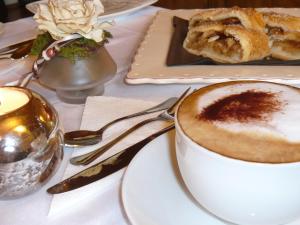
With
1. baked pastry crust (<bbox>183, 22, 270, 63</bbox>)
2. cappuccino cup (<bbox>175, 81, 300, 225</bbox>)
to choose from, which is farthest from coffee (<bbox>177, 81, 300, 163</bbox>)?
baked pastry crust (<bbox>183, 22, 270, 63</bbox>)

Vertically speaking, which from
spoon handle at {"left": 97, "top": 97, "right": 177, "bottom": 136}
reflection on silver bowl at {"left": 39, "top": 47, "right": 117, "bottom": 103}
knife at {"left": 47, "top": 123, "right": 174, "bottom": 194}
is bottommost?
spoon handle at {"left": 97, "top": 97, "right": 177, "bottom": 136}

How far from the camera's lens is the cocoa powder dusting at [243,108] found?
404 millimetres

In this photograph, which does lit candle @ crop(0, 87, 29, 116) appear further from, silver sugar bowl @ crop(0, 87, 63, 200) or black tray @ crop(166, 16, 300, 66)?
black tray @ crop(166, 16, 300, 66)

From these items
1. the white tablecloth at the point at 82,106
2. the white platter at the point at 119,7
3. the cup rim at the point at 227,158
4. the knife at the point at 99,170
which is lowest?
the white tablecloth at the point at 82,106

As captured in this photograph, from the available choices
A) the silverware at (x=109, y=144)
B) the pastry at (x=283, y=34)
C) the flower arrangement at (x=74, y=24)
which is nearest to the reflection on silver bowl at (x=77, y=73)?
the flower arrangement at (x=74, y=24)

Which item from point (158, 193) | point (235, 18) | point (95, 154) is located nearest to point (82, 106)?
point (95, 154)

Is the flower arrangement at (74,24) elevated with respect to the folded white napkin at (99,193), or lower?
elevated

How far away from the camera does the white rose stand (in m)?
0.62

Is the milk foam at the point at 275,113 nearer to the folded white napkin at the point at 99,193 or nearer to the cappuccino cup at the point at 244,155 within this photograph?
the cappuccino cup at the point at 244,155

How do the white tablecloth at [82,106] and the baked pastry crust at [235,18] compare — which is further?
the baked pastry crust at [235,18]

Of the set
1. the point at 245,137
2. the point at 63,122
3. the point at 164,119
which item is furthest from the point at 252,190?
the point at 63,122

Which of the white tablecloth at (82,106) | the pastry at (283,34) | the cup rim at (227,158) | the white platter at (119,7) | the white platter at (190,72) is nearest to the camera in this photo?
the cup rim at (227,158)

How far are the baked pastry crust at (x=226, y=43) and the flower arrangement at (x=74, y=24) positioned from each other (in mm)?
272

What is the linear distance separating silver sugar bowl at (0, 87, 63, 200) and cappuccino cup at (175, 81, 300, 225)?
0.17 meters
